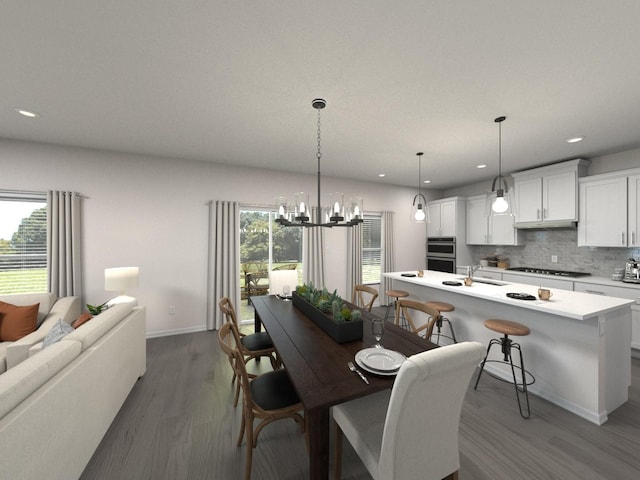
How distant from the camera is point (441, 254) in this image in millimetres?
5555

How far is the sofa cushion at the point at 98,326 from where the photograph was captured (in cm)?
166

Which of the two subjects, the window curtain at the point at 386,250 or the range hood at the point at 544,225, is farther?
the window curtain at the point at 386,250

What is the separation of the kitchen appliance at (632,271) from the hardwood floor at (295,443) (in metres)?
1.47

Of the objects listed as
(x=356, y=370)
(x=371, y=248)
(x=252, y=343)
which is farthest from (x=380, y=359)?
(x=371, y=248)

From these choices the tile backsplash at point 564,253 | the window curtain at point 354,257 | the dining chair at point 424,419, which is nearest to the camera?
the dining chair at point 424,419

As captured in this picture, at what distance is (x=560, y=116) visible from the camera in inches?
97.2

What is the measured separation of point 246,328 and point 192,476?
8.85 ft

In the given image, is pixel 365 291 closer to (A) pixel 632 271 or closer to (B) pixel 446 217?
(B) pixel 446 217

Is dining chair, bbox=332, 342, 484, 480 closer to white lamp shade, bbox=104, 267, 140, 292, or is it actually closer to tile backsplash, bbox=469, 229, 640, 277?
white lamp shade, bbox=104, 267, 140, 292

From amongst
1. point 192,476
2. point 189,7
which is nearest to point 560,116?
point 189,7

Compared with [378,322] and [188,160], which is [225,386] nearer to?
[378,322]

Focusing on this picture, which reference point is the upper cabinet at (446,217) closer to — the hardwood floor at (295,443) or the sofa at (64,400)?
the hardwood floor at (295,443)

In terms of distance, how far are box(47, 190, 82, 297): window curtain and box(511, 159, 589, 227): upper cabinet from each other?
680 centimetres

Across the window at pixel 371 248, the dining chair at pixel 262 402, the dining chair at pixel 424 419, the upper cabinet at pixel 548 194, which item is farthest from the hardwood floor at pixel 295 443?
the window at pixel 371 248
